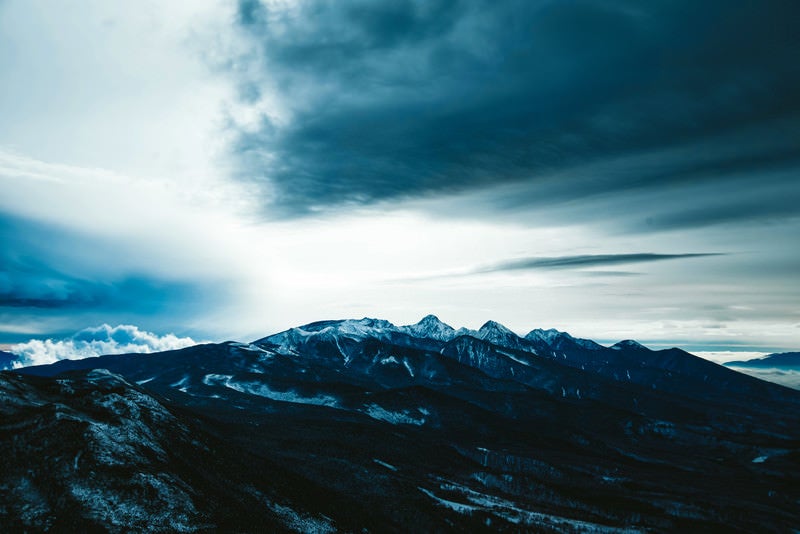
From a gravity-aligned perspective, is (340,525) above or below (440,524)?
above

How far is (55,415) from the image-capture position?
79188 millimetres

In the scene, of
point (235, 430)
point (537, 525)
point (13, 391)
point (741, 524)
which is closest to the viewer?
point (13, 391)

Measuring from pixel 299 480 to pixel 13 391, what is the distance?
207ft

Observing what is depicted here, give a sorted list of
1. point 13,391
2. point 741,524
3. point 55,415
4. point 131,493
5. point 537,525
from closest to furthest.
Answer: point 131,493, point 55,415, point 13,391, point 537,525, point 741,524

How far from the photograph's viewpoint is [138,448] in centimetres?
8362

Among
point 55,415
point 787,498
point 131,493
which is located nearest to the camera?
point 131,493

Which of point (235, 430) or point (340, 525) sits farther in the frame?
point (235, 430)

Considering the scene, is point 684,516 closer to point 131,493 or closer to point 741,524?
point 741,524

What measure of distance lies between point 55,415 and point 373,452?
114m

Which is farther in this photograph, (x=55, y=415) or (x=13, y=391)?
(x=13, y=391)

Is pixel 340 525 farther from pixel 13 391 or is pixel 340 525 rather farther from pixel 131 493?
pixel 13 391

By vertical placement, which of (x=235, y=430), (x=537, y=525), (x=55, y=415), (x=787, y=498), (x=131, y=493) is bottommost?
(x=787, y=498)

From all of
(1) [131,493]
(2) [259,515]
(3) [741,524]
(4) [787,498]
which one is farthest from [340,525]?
(4) [787,498]

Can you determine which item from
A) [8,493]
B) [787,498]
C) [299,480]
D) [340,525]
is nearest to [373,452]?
[299,480]
